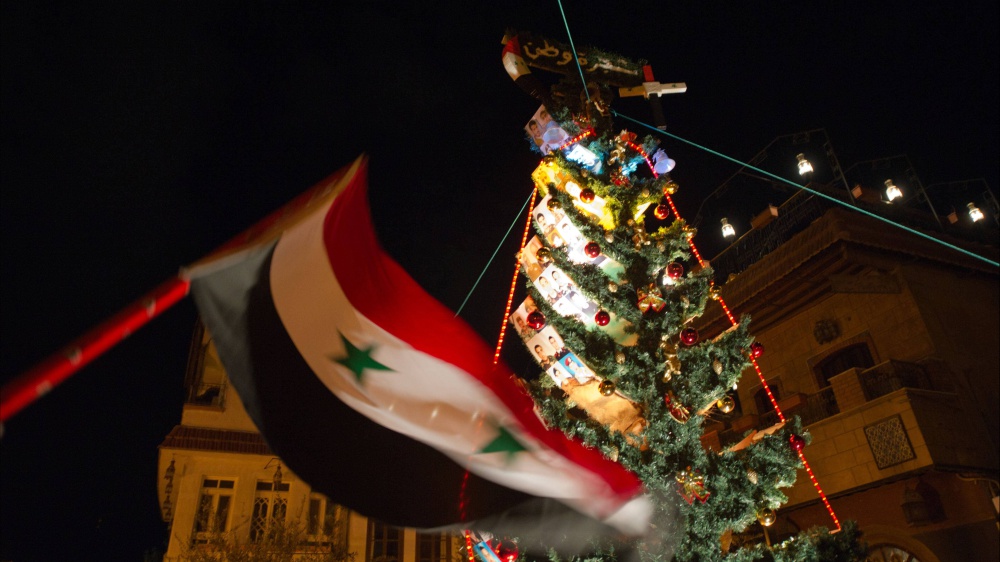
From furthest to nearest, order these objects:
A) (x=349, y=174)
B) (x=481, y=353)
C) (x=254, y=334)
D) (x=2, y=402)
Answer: (x=481, y=353) < (x=349, y=174) < (x=254, y=334) < (x=2, y=402)

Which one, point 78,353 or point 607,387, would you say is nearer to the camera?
point 78,353

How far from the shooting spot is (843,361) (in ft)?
48.6

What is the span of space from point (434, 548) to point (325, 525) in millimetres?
3701

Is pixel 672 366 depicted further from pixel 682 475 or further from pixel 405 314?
pixel 405 314

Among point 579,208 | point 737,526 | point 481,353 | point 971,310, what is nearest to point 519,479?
point 481,353

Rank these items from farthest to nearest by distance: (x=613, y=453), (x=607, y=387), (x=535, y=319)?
(x=535, y=319), (x=607, y=387), (x=613, y=453)

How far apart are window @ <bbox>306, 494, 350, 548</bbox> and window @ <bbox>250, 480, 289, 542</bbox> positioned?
2.82ft

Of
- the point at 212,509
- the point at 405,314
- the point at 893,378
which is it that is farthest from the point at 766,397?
the point at 212,509

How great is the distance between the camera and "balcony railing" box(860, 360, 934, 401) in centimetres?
1227

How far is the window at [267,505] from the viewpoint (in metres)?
17.9

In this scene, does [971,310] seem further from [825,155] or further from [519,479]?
[519,479]

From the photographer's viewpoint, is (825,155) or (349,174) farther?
(825,155)

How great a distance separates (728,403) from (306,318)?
191 inches

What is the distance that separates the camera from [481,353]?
4398 mm
